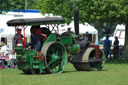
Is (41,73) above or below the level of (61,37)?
below

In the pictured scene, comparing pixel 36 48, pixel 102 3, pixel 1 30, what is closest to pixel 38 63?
pixel 36 48

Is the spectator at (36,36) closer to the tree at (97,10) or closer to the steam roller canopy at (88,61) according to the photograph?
the steam roller canopy at (88,61)

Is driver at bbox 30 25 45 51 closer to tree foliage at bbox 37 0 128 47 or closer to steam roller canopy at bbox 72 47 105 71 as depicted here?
steam roller canopy at bbox 72 47 105 71

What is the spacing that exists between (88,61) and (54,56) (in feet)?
5.31

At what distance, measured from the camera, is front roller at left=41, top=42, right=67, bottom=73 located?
1409 cm

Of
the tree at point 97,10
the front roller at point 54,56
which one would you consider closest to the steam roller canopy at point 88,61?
the front roller at point 54,56

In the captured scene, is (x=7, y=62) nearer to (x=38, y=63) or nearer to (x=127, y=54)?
(x=38, y=63)

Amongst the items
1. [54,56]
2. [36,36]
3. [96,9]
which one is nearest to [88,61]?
[54,56]

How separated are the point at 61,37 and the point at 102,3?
7443 millimetres

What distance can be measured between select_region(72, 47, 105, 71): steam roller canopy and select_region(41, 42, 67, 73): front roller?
0.96m

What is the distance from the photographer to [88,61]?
15.5 m

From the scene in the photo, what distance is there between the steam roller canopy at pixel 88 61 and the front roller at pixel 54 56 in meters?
0.96

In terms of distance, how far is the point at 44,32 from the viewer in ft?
47.8

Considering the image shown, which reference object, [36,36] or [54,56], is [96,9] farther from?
[36,36]
